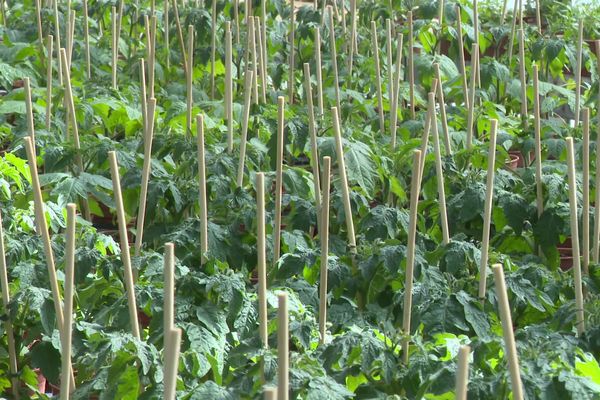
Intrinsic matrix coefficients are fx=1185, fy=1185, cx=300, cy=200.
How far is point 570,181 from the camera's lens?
2000 mm

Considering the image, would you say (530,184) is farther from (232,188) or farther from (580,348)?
(580,348)

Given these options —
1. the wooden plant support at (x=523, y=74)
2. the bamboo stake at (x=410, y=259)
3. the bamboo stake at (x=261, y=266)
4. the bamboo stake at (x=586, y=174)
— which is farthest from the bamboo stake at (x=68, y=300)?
the wooden plant support at (x=523, y=74)

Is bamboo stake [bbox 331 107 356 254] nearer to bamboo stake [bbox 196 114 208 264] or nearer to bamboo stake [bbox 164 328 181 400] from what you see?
bamboo stake [bbox 196 114 208 264]

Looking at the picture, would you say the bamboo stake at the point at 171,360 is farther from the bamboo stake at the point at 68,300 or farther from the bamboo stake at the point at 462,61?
the bamboo stake at the point at 462,61

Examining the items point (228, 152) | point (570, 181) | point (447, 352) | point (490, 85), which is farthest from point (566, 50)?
point (447, 352)

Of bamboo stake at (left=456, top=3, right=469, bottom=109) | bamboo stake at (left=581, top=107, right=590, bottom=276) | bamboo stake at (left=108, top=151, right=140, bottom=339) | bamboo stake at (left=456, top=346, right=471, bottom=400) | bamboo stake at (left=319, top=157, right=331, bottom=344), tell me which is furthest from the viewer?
bamboo stake at (left=456, top=3, right=469, bottom=109)

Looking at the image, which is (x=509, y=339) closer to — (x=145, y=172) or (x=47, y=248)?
(x=47, y=248)

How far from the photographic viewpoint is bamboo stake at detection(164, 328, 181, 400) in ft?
4.57

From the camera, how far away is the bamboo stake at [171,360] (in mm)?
1393

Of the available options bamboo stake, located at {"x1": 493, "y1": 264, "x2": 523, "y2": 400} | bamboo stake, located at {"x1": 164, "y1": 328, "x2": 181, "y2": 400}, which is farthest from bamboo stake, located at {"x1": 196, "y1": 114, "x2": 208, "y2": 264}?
bamboo stake, located at {"x1": 493, "y1": 264, "x2": 523, "y2": 400}

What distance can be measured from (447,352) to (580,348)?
0.68 ft

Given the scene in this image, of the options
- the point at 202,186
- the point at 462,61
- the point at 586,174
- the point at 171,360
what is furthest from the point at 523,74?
the point at 171,360

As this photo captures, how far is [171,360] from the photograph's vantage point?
1.44 m

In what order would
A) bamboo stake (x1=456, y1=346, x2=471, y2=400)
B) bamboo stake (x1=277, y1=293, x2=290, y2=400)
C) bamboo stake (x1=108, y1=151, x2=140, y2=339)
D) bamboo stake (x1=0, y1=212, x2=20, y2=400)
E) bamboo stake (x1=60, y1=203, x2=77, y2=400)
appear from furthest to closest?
bamboo stake (x1=0, y1=212, x2=20, y2=400)
bamboo stake (x1=108, y1=151, x2=140, y2=339)
bamboo stake (x1=60, y1=203, x2=77, y2=400)
bamboo stake (x1=277, y1=293, x2=290, y2=400)
bamboo stake (x1=456, y1=346, x2=471, y2=400)
